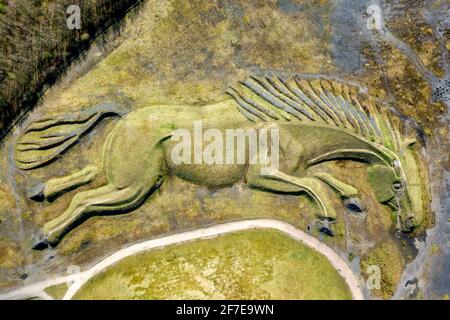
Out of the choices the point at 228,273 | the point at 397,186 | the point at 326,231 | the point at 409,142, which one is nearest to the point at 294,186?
the point at 326,231

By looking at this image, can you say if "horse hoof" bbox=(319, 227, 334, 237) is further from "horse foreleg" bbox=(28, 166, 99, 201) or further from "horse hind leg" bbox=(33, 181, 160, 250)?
"horse foreleg" bbox=(28, 166, 99, 201)

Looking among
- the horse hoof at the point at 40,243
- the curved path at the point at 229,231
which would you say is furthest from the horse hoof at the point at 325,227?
the horse hoof at the point at 40,243

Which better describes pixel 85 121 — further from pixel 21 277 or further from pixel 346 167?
pixel 346 167

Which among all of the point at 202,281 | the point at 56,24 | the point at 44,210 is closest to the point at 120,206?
the point at 44,210

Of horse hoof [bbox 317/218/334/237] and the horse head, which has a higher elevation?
the horse head

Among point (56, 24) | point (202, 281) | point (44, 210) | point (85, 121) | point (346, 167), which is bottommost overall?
point (202, 281)
